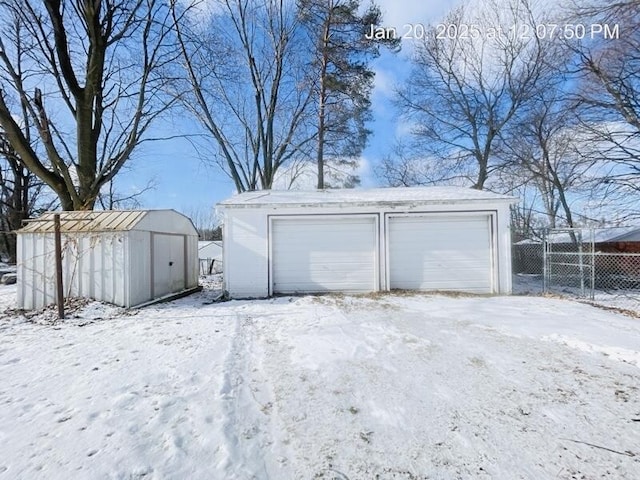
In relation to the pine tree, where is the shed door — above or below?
below

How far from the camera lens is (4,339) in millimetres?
5043

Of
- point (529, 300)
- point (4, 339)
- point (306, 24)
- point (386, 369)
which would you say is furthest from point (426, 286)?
point (306, 24)

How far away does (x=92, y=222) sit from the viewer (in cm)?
750

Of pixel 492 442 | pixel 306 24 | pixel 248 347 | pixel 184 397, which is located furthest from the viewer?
pixel 306 24

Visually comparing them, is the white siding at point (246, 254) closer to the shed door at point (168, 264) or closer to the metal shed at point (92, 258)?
the shed door at point (168, 264)

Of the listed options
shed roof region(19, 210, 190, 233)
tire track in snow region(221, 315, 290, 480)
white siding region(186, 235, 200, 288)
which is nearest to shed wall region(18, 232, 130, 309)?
shed roof region(19, 210, 190, 233)

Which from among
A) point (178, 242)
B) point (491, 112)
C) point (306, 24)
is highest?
point (306, 24)

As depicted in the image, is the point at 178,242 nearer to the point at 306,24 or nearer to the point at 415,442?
the point at 415,442

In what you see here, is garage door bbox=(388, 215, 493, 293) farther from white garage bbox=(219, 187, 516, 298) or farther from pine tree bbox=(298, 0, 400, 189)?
pine tree bbox=(298, 0, 400, 189)

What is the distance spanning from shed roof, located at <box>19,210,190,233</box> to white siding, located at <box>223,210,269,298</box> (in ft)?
6.78

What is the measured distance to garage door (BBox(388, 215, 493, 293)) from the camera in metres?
8.72

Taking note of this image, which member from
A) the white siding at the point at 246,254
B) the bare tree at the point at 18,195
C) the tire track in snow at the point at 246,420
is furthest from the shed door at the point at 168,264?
the bare tree at the point at 18,195

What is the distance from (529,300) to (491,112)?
14.6 m

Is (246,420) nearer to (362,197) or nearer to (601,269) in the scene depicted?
(362,197)
